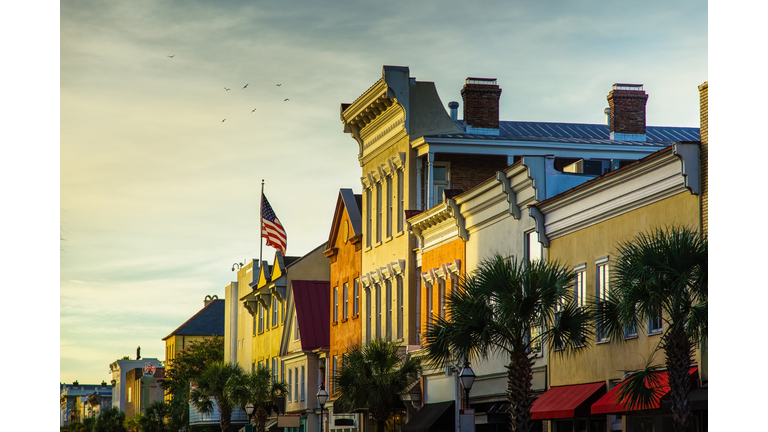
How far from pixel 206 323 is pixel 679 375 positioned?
328 ft

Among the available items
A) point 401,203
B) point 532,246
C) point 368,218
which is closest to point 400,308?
point 401,203

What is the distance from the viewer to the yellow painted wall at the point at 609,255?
68.9ft

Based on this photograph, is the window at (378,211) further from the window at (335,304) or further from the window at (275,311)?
the window at (275,311)

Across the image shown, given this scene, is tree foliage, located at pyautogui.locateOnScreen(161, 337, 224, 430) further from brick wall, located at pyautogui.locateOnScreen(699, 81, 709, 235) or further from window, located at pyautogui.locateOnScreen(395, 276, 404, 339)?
brick wall, located at pyautogui.locateOnScreen(699, 81, 709, 235)

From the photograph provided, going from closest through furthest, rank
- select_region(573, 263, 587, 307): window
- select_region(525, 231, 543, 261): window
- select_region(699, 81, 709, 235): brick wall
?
select_region(699, 81, 709, 235): brick wall → select_region(573, 263, 587, 307): window → select_region(525, 231, 543, 261): window

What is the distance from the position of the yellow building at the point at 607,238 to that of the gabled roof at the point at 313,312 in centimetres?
2751

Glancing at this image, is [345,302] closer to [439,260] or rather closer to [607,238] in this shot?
[439,260]

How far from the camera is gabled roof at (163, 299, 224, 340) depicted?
366 feet

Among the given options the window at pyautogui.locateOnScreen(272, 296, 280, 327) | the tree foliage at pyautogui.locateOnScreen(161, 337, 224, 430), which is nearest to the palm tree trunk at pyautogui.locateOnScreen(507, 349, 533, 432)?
the window at pyautogui.locateOnScreen(272, 296, 280, 327)

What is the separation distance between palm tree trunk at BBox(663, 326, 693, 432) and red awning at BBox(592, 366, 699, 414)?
1.36 meters

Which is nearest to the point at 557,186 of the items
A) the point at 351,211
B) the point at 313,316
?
the point at 351,211

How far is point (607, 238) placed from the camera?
942 inches

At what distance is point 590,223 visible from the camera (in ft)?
81.2
